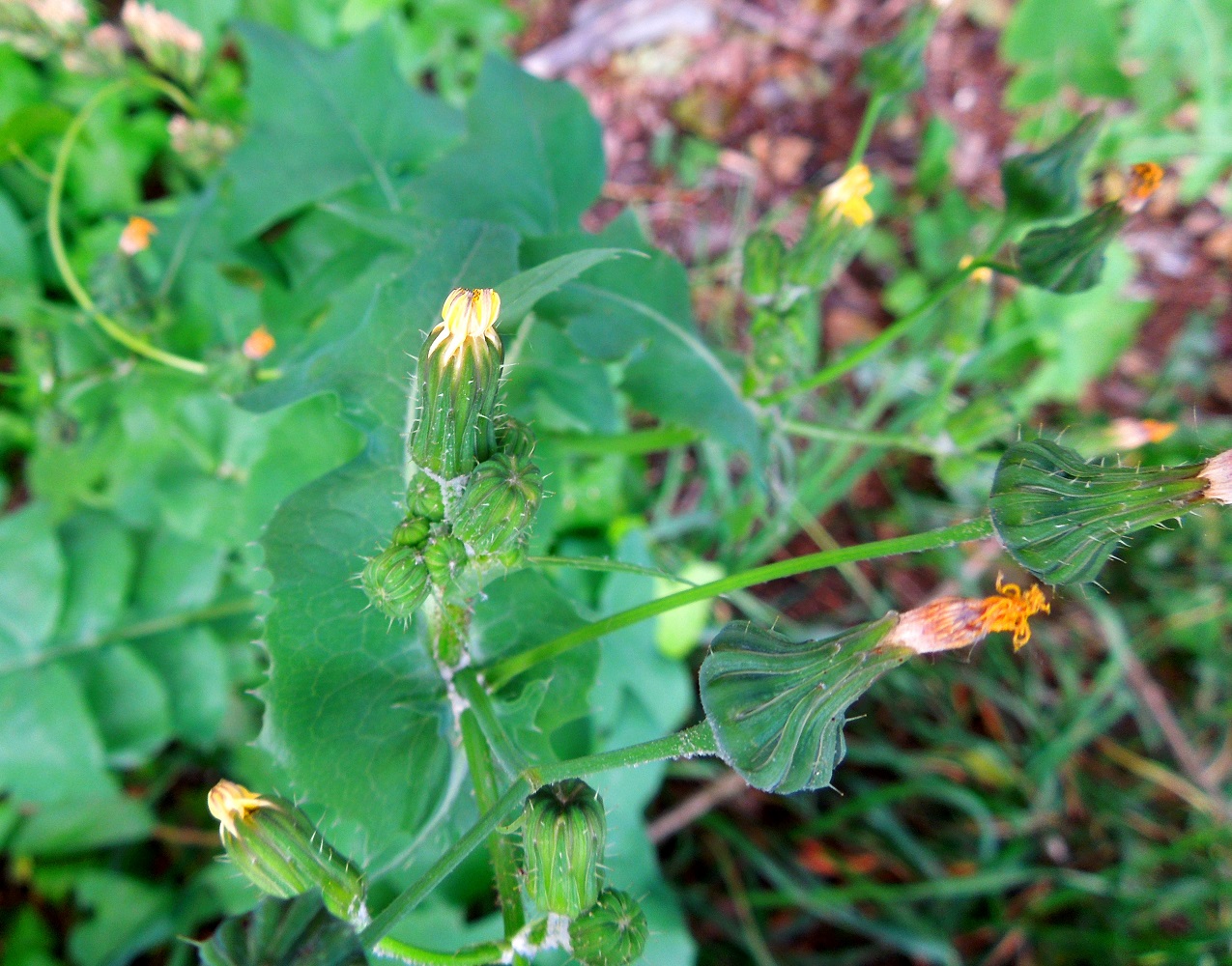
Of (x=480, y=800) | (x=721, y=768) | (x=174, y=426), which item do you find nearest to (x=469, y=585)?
(x=480, y=800)

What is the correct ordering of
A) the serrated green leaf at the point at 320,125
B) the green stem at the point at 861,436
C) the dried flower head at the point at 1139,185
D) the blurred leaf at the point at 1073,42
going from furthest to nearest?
the blurred leaf at the point at 1073,42 < the serrated green leaf at the point at 320,125 < the green stem at the point at 861,436 < the dried flower head at the point at 1139,185

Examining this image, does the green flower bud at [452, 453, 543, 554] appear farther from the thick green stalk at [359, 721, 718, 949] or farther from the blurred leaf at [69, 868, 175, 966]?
the blurred leaf at [69, 868, 175, 966]

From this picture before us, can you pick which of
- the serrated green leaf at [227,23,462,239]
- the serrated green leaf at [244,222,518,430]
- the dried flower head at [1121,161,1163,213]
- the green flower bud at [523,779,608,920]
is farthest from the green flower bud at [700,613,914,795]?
the serrated green leaf at [227,23,462,239]

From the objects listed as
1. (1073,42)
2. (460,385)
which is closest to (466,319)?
(460,385)

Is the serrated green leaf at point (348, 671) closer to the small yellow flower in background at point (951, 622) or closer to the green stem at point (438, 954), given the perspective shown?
the green stem at point (438, 954)

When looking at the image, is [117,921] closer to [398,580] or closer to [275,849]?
[275,849]

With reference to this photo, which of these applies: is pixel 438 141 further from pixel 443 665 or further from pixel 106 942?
pixel 106 942

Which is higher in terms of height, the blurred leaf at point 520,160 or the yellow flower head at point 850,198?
the blurred leaf at point 520,160

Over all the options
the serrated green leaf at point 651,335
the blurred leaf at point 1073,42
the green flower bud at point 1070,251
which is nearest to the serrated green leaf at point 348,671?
the serrated green leaf at point 651,335
